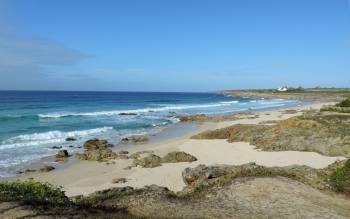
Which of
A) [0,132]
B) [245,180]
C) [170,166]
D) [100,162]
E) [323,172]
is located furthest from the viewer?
[0,132]

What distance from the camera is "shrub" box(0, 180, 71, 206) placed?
9.71m

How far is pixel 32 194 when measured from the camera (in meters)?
10.5

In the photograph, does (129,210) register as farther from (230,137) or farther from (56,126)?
(56,126)

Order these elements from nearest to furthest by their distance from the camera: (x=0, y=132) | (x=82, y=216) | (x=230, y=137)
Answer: (x=82, y=216) < (x=230, y=137) < (x=0, y=132)

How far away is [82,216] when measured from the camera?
8828mm

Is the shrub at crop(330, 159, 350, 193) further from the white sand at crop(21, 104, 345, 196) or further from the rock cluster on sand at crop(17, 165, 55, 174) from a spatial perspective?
the rock cluster on sand at crop(17, 165, 55, 174)

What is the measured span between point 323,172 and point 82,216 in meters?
7.95

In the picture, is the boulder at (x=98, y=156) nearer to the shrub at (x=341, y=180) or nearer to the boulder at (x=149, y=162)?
the boulder at (x=149, y=162)

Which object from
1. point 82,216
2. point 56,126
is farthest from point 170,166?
point 56,126

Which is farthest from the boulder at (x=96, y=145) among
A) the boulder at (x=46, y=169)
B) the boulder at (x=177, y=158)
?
the boulder at (x=177, y=158)

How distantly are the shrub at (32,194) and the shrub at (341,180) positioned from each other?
23.3 ft

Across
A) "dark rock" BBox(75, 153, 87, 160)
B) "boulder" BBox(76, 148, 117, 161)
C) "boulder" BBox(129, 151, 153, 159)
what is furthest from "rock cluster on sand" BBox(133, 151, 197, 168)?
"dark rock" BBox(75, 153, 87, 160)

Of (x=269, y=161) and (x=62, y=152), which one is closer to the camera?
(x=269, y=161)

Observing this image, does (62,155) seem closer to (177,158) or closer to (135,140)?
(177,158)
